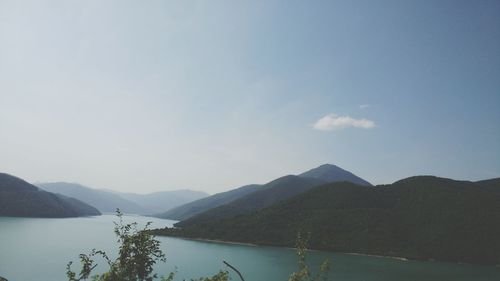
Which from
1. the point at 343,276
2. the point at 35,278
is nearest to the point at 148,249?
the point at 35,278

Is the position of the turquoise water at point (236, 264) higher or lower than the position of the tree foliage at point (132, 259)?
lower

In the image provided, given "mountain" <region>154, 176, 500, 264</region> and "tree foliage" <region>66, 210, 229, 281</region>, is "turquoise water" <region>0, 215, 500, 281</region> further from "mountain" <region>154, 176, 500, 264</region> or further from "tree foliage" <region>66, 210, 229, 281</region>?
"tree foliage" <region>66, 210, 229, 281</region>

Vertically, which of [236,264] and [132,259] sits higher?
[132,259]

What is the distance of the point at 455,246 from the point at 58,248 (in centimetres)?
13429

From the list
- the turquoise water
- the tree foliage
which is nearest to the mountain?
the turquoise water

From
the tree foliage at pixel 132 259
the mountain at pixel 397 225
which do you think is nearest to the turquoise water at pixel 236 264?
the mountain at pixel 397 225

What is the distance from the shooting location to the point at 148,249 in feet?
55.0

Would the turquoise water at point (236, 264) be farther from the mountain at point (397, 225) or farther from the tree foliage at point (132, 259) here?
the tree foliage at point (132, 259)

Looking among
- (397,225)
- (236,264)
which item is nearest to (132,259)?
(236,264)

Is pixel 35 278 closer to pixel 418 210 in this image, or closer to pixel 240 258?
pixel 240 258

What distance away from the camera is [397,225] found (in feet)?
516

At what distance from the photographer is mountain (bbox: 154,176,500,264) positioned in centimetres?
13338

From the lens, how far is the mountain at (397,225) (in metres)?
133

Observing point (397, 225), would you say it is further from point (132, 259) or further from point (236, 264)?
point (132, 259)
